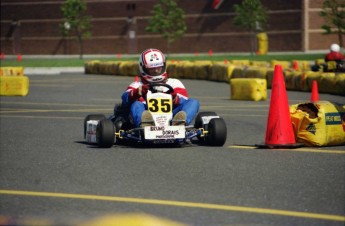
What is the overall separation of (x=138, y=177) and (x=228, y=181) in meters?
0.88

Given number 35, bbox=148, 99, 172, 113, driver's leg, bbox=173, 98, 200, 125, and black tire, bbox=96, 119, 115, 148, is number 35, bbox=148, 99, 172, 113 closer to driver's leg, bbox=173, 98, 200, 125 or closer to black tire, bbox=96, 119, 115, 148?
driver's leg, bbox=173, 98, 200, 125

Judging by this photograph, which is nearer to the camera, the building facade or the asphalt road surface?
the asphalt road surface

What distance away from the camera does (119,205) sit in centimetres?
725

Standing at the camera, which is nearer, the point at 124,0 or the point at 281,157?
the point at 281,157

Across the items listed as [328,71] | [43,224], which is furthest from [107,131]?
[328,71]

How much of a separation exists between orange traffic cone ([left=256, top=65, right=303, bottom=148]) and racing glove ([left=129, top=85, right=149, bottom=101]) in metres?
1.57

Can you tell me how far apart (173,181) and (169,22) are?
6360 cm

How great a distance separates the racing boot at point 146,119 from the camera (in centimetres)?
1153

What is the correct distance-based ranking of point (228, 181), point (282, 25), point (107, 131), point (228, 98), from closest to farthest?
1. point (228, 181)
2. point (107, 131)
3. point (228, 98)
4. point (282, 25)

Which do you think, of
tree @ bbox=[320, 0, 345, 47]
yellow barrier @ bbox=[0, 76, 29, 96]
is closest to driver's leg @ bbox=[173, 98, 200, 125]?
tree @ bbox=[320, 0, 345, 47]

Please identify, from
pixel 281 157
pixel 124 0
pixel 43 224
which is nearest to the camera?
pixel 43 224

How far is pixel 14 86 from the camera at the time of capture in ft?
84.4

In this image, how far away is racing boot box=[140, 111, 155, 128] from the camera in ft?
37.8

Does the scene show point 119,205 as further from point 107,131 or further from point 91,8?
point 91,8
